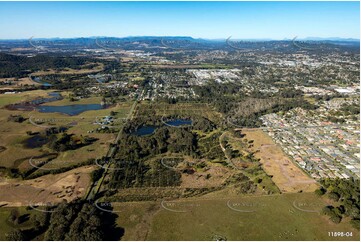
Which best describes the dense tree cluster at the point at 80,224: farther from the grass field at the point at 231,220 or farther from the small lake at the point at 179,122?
the small lake at the point at 179,122

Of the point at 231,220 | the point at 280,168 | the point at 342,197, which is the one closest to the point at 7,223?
the point at 231,220

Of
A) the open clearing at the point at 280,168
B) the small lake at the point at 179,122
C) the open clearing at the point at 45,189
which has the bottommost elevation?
the open clearing at the point at 45,189

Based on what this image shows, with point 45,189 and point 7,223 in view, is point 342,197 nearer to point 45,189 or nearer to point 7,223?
point 45,189

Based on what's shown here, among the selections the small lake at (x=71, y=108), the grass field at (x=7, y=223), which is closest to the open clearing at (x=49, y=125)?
the small lake at (x=71, y=108)

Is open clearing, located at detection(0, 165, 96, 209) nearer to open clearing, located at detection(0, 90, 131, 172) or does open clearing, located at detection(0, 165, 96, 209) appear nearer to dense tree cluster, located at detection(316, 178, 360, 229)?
open clearing, located at detection(0, 90, 131, 172)

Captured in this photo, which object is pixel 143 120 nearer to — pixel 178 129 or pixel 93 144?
pixel 178 129

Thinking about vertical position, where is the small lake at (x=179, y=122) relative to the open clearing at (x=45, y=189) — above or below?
above

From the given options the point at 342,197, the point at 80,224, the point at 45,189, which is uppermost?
the point at 80,224
